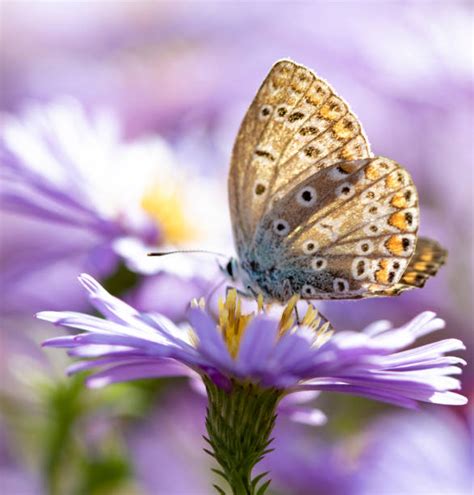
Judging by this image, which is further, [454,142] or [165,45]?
[165,45]

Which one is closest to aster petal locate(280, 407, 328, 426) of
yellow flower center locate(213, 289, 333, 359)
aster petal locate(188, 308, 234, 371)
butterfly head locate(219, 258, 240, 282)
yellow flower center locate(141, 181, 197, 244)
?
yellow flower center locate(213, 289, 333, 359)

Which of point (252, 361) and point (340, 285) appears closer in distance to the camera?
point (252, 361)

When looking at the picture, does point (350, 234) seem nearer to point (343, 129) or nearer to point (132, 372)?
point (343, 129)

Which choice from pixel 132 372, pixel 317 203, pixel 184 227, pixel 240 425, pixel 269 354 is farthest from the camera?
pixel 184 227

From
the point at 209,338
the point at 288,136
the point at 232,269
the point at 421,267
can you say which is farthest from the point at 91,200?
the point at 209,338

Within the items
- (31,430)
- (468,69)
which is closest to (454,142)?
(468,69)

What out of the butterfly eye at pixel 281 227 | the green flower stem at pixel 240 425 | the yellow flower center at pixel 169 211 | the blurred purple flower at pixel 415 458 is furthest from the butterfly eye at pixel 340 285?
the yellow flower center at pixel 169 211

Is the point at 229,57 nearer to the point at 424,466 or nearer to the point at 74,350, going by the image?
the point at 424,466
